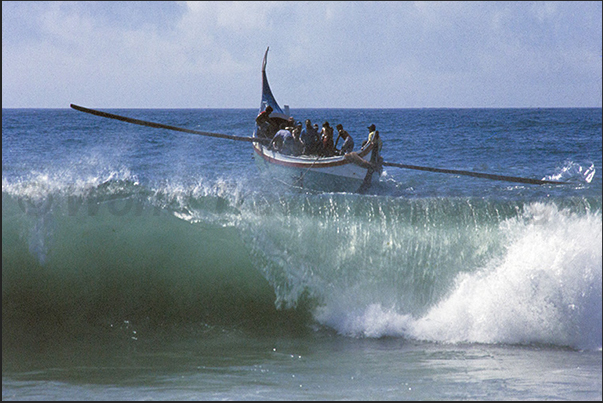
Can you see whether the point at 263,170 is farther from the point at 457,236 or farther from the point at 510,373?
the point at 510,373

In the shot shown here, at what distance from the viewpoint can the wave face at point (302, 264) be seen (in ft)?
23.0

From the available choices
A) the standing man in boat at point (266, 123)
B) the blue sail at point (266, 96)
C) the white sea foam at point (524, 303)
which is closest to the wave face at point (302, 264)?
the white sea foam at point (524, 303)

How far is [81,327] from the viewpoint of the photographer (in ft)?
24.4

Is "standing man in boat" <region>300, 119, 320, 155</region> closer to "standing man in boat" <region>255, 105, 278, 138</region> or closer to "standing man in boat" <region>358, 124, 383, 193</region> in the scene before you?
"standing man in boat" <region>358, 124, 383, 193</region>

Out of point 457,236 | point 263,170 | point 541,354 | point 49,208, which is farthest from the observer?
point 263,170

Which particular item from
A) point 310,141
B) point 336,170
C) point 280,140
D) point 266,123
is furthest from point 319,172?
point 266,123

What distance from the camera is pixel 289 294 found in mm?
7699

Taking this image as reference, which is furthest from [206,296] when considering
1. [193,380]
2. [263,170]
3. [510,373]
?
[263,170]

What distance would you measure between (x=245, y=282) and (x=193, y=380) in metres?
2.68

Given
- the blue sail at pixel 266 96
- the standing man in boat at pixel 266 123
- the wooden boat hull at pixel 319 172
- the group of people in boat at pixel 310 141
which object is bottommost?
the wooden boat hull at pixel 319 172

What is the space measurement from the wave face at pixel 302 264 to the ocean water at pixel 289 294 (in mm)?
20

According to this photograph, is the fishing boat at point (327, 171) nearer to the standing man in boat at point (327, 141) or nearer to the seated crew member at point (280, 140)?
the seated crew member at point (280, 140)

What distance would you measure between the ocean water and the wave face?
0.07ft

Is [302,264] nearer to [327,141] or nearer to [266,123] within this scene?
[327,141]
